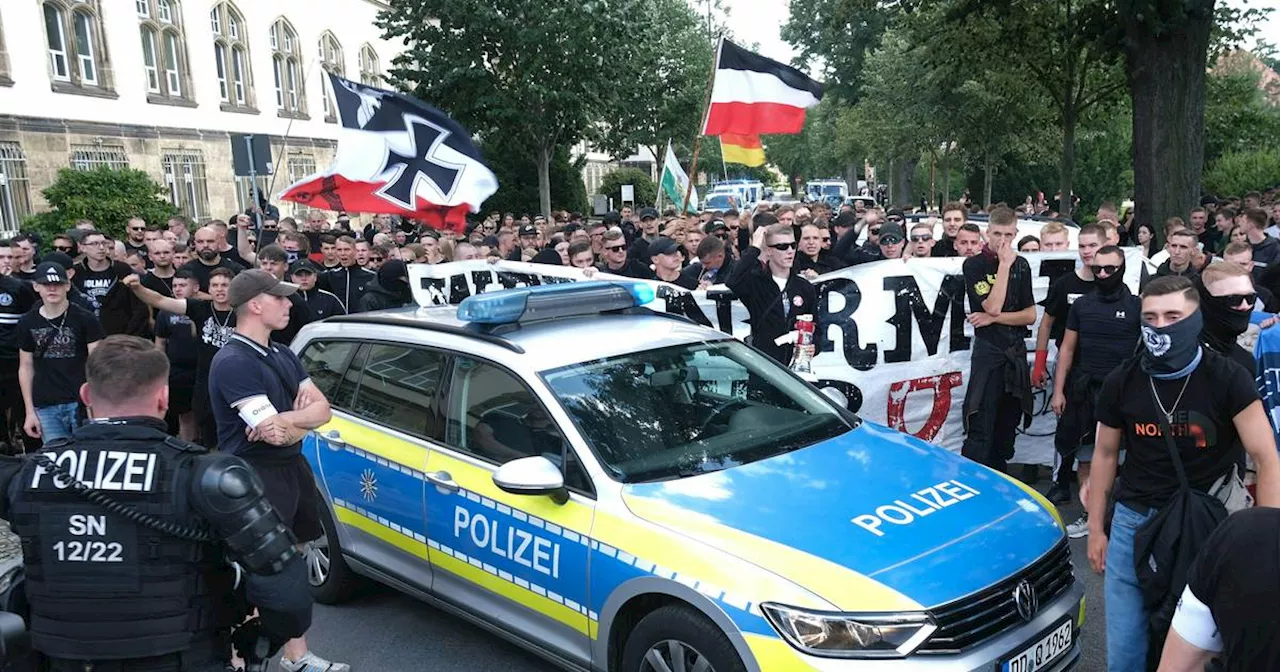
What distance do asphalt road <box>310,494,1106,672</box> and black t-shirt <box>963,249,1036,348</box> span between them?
171cm

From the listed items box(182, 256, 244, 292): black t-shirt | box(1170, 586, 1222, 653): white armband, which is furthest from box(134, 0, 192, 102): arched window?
box(1170, 586, 1222, 653): white armband

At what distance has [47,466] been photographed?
246cm

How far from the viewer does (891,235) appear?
7.80 m

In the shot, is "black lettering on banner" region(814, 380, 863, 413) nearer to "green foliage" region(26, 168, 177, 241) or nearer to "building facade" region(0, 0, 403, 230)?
"building facade" region(0, 0, 403, 230)

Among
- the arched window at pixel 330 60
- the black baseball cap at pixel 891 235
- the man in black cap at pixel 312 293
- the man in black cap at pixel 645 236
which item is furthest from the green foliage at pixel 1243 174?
the arched window at pixel 330 60

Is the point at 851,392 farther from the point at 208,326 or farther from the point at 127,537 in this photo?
the point at 127,537

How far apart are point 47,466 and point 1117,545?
3.52 m

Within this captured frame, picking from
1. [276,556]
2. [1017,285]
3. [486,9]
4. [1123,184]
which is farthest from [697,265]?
[1123,184]

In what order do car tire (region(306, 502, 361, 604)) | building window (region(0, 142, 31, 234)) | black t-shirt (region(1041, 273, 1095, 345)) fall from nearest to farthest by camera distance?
car tire (region(306, 502, 361, 604)), black t-shirt (region(1041, 273, 1095, 345)), building window (region(0, 142, 31, 234))

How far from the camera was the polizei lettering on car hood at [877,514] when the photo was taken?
10.2 ft

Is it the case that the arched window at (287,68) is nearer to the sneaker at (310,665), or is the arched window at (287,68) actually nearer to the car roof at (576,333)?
the car roof at (576,333)

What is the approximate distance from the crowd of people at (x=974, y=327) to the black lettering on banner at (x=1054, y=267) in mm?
253

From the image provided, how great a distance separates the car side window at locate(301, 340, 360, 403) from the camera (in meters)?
5.08

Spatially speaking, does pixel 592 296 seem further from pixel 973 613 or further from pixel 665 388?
pixel 973 613
